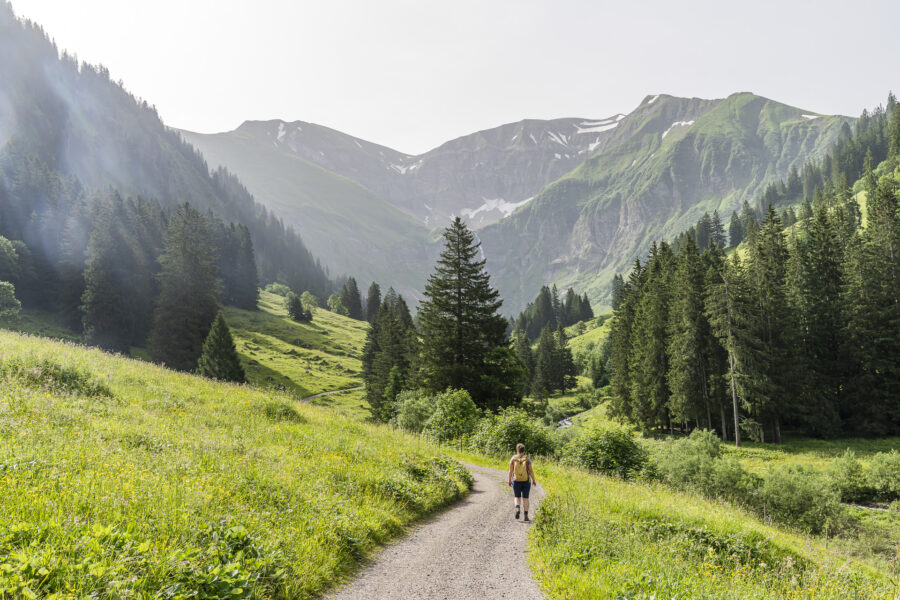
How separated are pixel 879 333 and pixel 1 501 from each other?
71.1m

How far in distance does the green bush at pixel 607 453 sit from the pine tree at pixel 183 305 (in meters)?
62.7

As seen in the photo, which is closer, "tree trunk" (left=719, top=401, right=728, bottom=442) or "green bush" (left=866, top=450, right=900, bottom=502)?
"green bush" (left=866, top=450, right=900, bottom=502)

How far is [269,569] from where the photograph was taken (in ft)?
22.8

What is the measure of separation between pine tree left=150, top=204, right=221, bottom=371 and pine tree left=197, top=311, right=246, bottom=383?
10082 millimetres

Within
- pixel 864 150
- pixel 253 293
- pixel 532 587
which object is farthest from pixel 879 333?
pixel 864 150

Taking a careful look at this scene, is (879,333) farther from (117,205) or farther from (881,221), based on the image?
(117,205)

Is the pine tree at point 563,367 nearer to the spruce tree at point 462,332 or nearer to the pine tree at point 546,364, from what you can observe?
the pine tree at point 546,364

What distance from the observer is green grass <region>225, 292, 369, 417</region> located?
82125 millimetres

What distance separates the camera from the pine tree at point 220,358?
5706 centimetres

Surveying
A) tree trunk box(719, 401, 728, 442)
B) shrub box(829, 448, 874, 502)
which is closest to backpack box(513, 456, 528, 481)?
shrub box(829, 448, 874, 502)

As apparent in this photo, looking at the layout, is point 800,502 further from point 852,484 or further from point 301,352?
point 301,352

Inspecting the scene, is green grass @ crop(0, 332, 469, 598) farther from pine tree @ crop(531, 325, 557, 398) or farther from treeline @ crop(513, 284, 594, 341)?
treeline @ crop(513, 284, 594, 341)

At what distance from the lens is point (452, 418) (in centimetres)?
2922

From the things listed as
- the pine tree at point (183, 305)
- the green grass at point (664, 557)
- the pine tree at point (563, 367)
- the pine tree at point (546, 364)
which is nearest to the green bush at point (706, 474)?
the green grass at point (664, 557)
